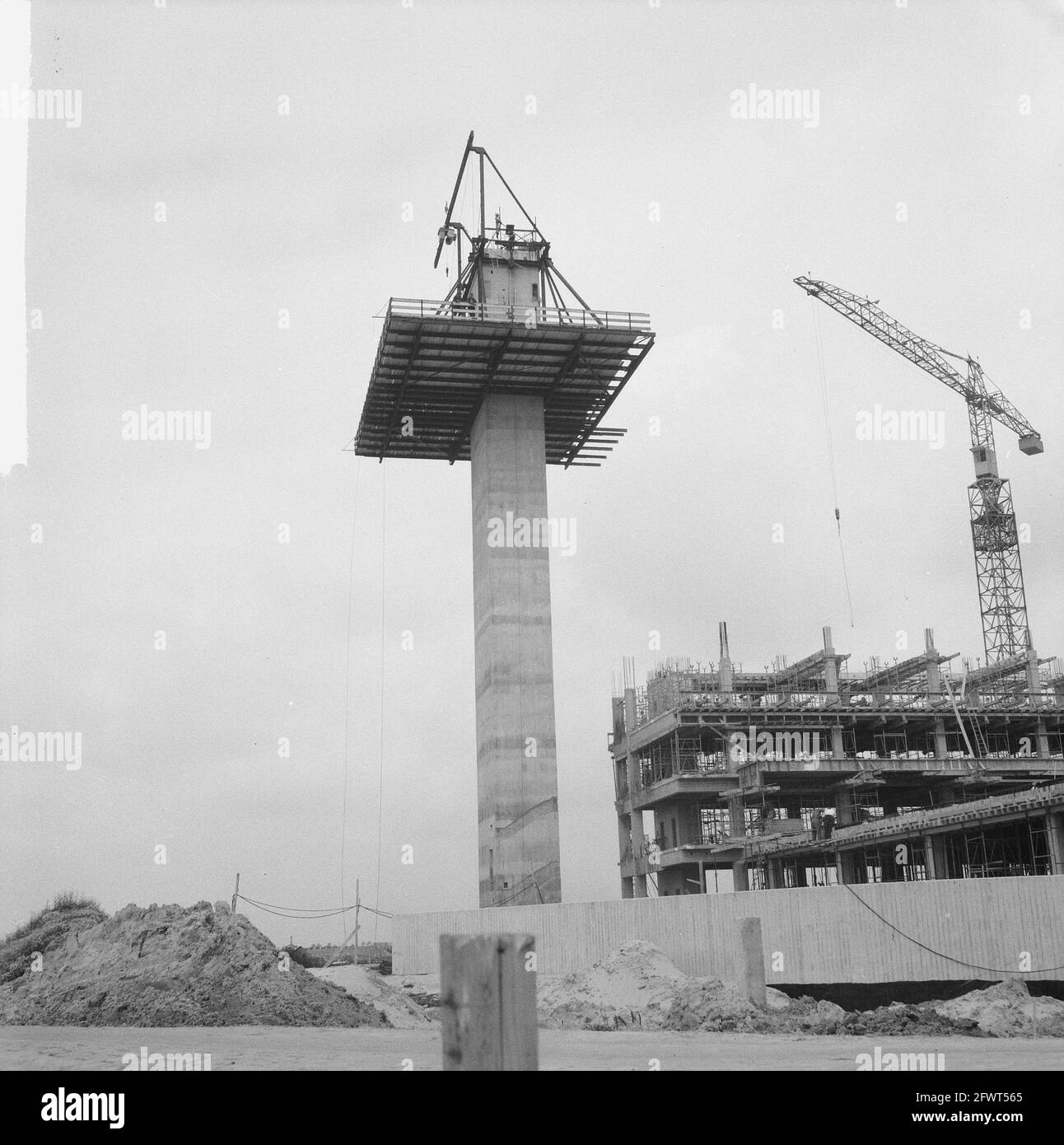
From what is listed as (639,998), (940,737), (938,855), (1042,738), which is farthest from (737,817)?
(639,998)

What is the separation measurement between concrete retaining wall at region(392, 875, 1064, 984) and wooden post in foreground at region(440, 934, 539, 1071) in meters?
23.5

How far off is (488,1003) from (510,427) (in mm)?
49359

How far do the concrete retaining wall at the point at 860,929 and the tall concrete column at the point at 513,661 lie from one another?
1267cm

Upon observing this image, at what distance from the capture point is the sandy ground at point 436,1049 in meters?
16.0

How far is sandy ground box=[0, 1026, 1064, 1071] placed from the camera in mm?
15969

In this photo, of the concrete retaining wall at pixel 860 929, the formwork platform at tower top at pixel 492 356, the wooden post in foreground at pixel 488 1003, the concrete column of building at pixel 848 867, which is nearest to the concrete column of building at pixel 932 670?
the concrete column of building at pixel 848 867

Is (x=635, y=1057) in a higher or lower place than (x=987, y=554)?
lower

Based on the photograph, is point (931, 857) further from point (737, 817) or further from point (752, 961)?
point (752, 961)

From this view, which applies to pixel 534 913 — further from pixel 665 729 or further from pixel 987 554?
pixel 987 554

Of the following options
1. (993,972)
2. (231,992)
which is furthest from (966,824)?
(231,992)

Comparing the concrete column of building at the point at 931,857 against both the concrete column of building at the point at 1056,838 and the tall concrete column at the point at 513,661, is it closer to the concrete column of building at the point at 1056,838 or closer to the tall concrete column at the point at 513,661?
the concrete column of building at the point at 1056,838

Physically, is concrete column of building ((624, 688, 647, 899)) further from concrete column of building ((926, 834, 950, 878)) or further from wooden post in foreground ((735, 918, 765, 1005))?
wooden post in foreground ((735, 918, 765, 1005))

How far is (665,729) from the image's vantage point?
72688 millimetres
